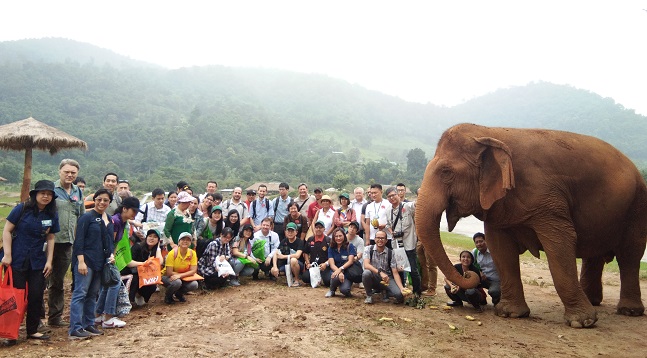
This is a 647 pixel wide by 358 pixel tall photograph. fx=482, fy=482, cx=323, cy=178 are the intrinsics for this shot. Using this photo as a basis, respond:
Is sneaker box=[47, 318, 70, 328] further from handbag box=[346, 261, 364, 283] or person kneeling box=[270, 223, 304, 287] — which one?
handbag box=[346, 261, 364, 283]

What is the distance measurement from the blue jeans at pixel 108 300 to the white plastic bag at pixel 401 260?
4.27 metres

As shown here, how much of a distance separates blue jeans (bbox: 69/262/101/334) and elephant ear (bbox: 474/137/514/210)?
527cm

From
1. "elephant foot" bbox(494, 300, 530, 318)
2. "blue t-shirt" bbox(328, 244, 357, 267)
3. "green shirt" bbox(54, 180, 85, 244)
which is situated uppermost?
"green shirt" bbox(54, 180, 85, 244)

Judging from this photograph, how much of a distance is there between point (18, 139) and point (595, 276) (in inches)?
462

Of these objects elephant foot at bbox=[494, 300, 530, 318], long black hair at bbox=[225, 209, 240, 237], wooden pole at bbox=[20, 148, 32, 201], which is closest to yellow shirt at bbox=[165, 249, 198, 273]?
long black hair at bbox=[225, 209, 240, 237]

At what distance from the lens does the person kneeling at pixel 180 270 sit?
780 cm

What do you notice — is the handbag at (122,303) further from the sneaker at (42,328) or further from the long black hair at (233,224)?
the long black hair at (233,224)

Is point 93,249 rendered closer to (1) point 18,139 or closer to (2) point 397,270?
(2) point 397,270

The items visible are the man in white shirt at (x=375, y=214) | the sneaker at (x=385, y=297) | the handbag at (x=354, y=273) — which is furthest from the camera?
the man in white shirt at (x=375, y=214)

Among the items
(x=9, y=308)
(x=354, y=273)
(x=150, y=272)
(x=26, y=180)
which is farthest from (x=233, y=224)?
(x=9, y=308)


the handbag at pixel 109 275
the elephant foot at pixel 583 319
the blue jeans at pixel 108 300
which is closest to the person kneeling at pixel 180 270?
the blue jeans at pixel 108 300

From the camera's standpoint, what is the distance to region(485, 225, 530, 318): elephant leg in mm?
7250

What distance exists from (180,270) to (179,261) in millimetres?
151

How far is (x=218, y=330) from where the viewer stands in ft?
20.8
